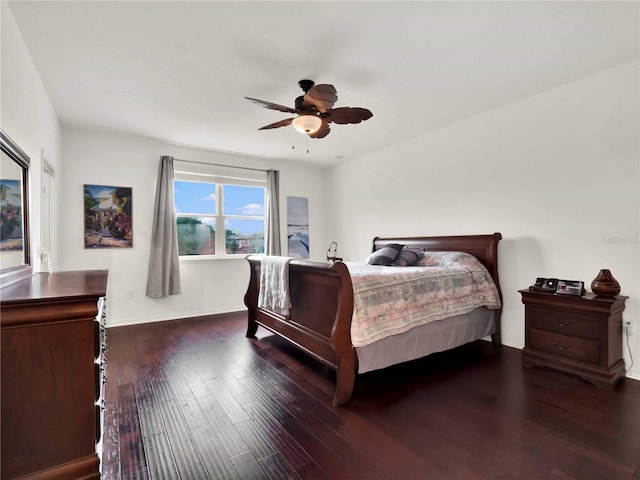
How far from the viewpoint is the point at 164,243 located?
454 centimetres

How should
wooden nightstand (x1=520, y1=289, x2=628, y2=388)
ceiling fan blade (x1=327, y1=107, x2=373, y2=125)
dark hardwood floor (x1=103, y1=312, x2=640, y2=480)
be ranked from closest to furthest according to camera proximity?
dark hardwood floor (x1=103, y1=312, x2=640, y2=480) → wooden nightstand (x1=520, y1=289, x2=628, y2=388) → ceiling fan blade (x1=327, y1=107, x2=373, y2=125)

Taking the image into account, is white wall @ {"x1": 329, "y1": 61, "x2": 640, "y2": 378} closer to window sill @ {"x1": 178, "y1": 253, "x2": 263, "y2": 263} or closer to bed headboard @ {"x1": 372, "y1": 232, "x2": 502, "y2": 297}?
bed headboard @ {"x1": 372, "y1": 232, "x2": 502, "y2": 297}

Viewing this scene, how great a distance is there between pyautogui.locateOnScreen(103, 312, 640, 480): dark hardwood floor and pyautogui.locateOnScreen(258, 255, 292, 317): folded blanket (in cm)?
52

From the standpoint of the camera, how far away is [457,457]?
5.57 feet

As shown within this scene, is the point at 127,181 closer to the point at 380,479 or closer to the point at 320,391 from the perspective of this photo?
the point at 320,391

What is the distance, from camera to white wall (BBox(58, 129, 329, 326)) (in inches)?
163

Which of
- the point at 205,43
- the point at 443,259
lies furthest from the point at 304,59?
the point at 443,259

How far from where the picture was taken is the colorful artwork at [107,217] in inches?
166

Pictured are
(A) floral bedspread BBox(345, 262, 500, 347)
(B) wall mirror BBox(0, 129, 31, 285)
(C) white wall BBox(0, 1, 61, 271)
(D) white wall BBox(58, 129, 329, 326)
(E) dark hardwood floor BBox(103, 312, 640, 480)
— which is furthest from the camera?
(D) white wall BBox(58, 129, 329, 326)

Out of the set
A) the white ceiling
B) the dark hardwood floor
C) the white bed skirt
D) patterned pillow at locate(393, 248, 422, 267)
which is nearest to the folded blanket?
the dark hardwood floor

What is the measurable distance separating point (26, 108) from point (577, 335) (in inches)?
183

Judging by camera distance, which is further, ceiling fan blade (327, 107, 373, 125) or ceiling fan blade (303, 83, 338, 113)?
ceiling fan blade (327, 107, 373, 125)

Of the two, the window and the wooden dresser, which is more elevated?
the window

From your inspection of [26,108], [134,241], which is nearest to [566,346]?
[26,108]
